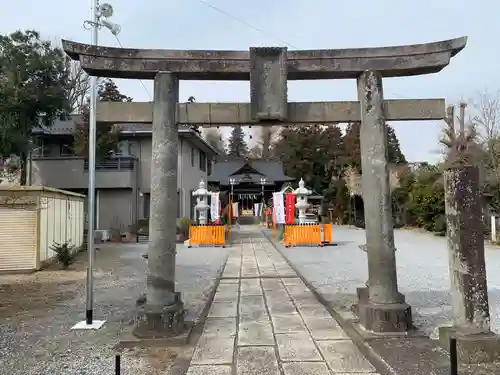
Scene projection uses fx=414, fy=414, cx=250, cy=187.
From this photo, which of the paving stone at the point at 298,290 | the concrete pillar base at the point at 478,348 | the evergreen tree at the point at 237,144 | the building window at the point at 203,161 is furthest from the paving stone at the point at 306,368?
the evergreen tree at the point at 237,144

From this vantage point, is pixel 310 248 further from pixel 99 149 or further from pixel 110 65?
pixel 110 65

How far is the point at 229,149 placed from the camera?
249 ft

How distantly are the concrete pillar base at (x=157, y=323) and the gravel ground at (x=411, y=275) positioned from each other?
3.37 metres

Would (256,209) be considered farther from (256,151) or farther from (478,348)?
(478,348)

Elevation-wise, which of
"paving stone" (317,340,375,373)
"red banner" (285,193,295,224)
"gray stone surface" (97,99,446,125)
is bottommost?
"paving stone" (317,340,375,373)

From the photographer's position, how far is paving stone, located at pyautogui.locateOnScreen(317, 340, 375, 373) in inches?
179

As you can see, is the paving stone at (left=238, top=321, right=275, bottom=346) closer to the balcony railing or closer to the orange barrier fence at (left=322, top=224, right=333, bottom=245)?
the orange barrier fence at (left=322, top=224, right=333, bottom=245)

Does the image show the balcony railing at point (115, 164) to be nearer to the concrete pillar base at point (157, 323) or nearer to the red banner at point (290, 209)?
the red banner at point (290, 209)

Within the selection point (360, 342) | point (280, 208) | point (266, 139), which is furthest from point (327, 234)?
point (266, 139)

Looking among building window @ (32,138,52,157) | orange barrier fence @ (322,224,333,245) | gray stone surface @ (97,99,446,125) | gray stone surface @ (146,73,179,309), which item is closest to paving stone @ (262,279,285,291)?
gray stone surface @ (146,73,179,309)

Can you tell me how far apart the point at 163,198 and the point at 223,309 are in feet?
8.74

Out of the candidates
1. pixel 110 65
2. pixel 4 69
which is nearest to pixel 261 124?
pixel 110 65

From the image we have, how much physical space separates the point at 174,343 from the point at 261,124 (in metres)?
3.33

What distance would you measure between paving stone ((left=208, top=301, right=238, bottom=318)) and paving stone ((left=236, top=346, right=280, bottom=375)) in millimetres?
1815
